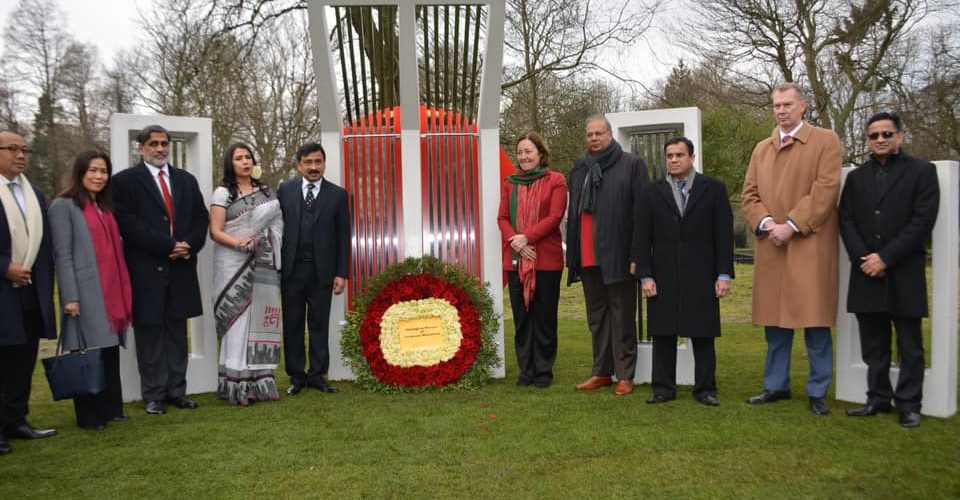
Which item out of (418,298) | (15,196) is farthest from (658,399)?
(15,196)

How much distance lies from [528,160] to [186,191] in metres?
2.37

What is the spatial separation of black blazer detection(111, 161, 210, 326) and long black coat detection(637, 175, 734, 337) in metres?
3.03

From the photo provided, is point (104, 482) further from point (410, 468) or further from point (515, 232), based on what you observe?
point (515, 232)

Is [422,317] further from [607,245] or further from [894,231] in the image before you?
[894,231]

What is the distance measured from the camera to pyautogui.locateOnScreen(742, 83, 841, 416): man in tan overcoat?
14.5 feet

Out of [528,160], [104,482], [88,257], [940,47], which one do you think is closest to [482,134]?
[528,160]

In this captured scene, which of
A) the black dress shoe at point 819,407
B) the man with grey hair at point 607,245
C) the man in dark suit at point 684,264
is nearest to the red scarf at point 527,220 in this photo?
the man with grey hair at point 607,245

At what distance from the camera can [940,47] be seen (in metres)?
16.2

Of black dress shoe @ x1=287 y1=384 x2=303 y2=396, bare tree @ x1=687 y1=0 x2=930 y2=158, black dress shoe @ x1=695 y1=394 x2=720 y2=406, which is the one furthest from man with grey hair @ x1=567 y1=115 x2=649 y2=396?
bare tree @ x1=687 y1=0 x2=930 y2=158

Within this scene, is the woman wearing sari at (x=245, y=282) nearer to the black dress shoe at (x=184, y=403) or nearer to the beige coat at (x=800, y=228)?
the black dress shoe at (x=184, y=403)

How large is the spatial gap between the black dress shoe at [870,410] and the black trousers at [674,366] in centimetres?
78

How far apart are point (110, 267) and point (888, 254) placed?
14.7ft

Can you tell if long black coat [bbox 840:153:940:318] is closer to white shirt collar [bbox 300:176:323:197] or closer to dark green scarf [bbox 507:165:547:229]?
dark green scarf [bbox 507:165:547:229]

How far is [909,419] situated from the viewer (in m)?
4.09
